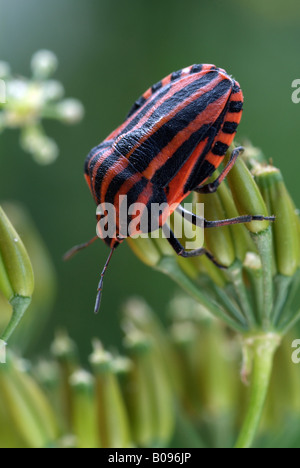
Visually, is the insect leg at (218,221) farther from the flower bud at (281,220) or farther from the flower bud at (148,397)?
the flower bud at (148,397)

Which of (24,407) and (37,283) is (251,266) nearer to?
(24,407)

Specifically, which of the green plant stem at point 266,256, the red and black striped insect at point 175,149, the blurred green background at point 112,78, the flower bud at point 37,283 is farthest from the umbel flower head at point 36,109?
the blurred green background at point 112,78

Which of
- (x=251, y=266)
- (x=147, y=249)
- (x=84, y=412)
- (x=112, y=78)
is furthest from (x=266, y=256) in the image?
(x=112, y=78)

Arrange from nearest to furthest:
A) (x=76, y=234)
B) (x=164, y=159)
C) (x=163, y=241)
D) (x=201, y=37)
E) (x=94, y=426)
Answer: (x=164, y=159) → (x=163, y=241) → (x=94, y=426) → (x=76, y=234) → (x=201, y=37)
